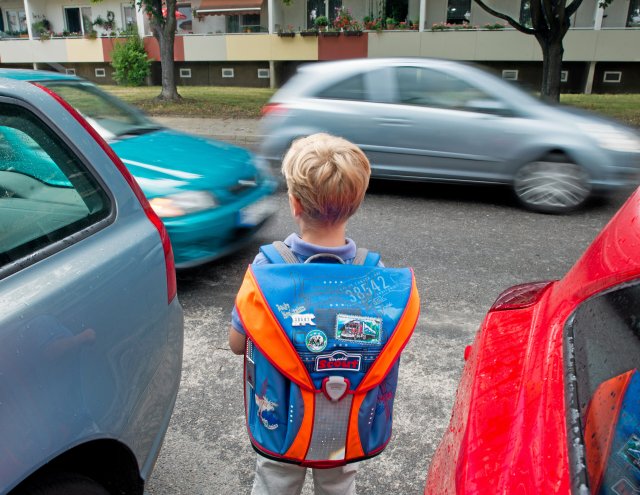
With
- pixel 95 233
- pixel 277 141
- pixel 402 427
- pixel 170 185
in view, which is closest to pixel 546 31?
pixel 277 141

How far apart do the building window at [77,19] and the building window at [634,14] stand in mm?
23451

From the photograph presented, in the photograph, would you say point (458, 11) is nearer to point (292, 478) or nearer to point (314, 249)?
point (314, 249)

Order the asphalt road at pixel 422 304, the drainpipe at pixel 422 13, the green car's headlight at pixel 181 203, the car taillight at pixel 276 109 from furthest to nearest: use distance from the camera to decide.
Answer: the drainpipe at pixel 422 13 < the car taillight at pixel 276 109 < the green car's headlight at pixel 181 203 < the asphalt road at pixel 422 304

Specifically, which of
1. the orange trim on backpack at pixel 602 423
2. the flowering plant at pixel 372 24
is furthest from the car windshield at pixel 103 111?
the flowering plant at pixel 372 24

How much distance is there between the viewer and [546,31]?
13859 mm

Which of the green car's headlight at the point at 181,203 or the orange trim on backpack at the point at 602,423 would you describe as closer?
the orange trim on backpack at the point at 602,423

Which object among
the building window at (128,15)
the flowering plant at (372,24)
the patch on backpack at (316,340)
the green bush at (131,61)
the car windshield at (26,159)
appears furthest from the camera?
the building window at (128,15)

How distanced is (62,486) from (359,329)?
0.83m

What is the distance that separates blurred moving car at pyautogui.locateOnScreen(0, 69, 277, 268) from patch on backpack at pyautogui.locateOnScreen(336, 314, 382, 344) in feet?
9.34

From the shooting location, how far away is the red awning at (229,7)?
79.4 ft

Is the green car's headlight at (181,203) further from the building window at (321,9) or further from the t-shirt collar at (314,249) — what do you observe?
the building window at (321,9)

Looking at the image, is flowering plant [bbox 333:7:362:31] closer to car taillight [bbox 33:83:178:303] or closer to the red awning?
the red awning

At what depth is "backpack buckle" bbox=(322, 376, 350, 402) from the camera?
1534 millimetres

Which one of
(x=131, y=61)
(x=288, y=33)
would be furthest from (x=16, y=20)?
(x=288, y=33)
